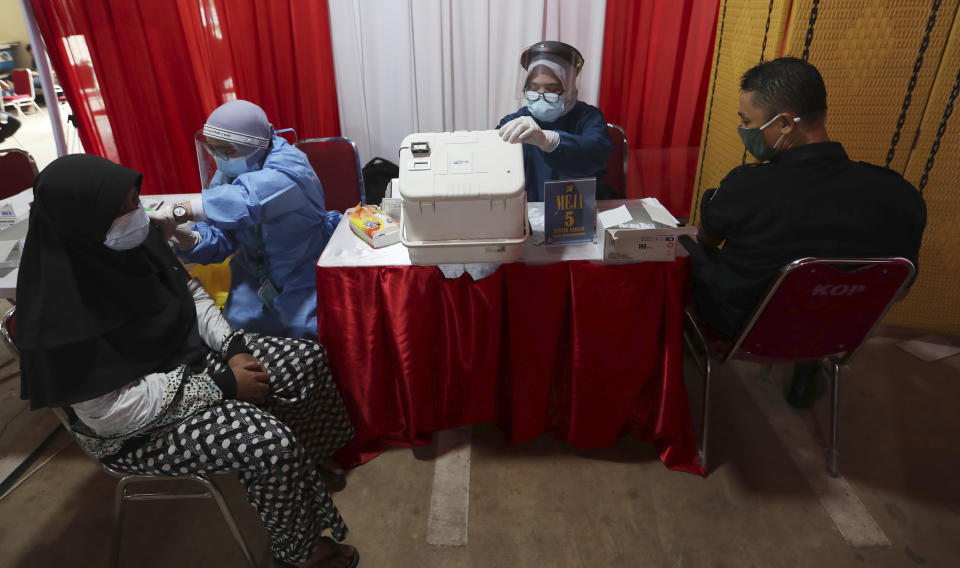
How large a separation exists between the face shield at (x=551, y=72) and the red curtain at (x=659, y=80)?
1.09 m

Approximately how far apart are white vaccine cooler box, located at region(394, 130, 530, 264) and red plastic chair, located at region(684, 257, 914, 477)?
706mm

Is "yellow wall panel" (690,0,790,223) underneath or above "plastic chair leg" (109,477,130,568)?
above

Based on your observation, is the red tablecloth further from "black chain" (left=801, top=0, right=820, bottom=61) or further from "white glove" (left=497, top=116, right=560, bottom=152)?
"black chain" (left=801, top=0, right=820, bottom=61)

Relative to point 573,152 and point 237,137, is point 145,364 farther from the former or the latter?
point 573,152

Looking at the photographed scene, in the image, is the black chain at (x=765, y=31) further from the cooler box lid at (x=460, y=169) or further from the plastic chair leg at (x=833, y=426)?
the cooler box lid at (x=460, y=169)

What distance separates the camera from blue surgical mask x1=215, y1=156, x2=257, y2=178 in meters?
1.83

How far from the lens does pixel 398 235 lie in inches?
69.0

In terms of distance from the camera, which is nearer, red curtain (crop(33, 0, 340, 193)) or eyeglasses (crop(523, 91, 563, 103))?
eyeglasses (crop(523, 91, 563, 103))

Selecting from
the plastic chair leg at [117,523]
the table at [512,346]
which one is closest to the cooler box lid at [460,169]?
the table at [512,346]

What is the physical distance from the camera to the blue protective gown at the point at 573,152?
1997 mm

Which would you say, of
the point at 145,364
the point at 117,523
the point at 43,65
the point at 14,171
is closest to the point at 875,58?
the point at 145,364

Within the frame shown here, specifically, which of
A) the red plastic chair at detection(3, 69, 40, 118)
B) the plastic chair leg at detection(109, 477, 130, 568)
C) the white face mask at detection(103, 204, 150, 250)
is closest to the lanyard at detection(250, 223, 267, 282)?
the white face mask at detection(103, 204, 150, 250)

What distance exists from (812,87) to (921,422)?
145 cm

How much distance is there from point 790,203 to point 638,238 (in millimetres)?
400
